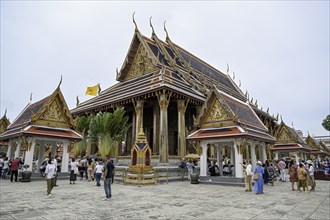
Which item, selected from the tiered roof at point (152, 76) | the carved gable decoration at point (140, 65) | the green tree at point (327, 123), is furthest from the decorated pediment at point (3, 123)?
the green tree at point (327, 123)

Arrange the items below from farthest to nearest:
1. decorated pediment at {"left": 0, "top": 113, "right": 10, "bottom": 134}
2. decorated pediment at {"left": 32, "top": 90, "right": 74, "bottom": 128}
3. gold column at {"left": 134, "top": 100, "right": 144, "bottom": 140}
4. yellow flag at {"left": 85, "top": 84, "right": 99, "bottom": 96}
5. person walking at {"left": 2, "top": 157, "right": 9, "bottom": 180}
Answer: yellow flag at {"left": 85, "top": 84, "right": 99, "bottom": 96}
decorated pediment at {"left": 0, "top": 113, "right": 10, "bottom": 134}
gold column at {"left": 134, "top": 100, "right": 144, "bottom": 140}
decorated pediment at {"left": 32, "top": 90, "right": 74, "bottom": 128}
person walking at {"left": 2, "top": 157, "right": 9, "bottom": 180}

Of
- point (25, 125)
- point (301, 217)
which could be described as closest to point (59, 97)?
point (25, 125)

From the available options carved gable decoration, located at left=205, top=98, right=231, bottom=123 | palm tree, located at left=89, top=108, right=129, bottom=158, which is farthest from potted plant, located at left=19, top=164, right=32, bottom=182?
carved gable decoration, located at left=205, top=98, right=231, bottom=123

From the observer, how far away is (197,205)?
607 centimetres

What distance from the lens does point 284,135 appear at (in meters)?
21.2

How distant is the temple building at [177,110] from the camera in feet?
38.9

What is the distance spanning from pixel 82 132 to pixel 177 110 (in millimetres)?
8677

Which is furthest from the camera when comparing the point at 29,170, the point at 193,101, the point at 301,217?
the point at 193,101

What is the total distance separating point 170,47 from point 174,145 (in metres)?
11.0

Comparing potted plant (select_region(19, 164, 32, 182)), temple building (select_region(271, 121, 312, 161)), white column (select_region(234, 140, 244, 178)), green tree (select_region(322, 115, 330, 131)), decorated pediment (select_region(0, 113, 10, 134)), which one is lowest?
potted plant (select_region(19, 164, 32, 182))

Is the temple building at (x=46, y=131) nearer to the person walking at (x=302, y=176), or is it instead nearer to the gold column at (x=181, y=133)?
the gold column at (x=181, y=133)

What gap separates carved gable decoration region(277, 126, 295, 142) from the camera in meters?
20.8

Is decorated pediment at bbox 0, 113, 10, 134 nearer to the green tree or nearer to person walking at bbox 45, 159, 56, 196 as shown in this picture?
person walking at bbox 45, 159, 56, 196

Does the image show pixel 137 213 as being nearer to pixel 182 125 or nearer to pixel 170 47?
pixel 182 125
